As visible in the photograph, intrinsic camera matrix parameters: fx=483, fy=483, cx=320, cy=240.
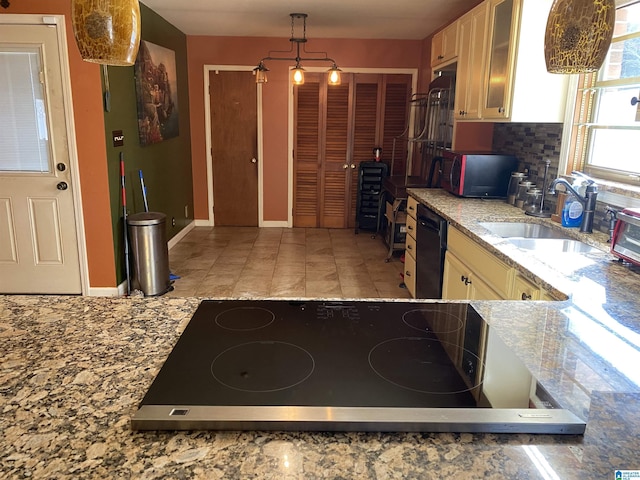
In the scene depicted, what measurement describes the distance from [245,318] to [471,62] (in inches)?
116

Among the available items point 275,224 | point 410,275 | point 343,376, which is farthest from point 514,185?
point 275,224

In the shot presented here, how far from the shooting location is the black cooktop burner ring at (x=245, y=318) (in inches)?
51.3

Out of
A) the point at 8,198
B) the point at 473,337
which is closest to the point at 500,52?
the point at 473,337

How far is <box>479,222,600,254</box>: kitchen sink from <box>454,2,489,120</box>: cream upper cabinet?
0.91 meters

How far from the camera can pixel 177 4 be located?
4484 mm

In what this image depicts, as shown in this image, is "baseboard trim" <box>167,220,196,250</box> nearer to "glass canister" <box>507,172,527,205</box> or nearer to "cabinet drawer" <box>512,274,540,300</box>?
"glass canister" <box>507,172,527,205</box>

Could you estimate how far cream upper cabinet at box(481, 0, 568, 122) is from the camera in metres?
2.77

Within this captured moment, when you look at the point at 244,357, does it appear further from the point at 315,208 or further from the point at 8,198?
the point at 315,208

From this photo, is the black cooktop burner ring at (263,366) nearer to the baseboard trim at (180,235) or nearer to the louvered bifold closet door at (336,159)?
the baseboard trim at (180,235)

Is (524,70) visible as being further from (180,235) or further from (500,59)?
(180,235)

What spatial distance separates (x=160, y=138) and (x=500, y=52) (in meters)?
3.37

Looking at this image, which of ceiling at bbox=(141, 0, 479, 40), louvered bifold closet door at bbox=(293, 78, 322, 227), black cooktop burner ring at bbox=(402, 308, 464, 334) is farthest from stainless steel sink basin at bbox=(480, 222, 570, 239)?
louvered bifold closet door at bbox=(293, 78, 322, 227)

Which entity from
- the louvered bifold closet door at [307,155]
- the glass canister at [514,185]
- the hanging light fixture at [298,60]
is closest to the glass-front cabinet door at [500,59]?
the glass canister at [514,185]

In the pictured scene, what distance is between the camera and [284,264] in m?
5.00
